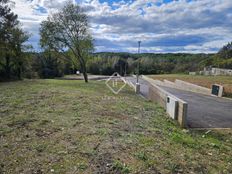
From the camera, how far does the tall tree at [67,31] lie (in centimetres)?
2202

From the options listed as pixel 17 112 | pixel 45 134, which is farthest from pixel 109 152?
pixel 17 112

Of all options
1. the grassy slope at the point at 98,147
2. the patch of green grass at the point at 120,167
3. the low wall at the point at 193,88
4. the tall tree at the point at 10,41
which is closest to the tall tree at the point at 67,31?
the tall tree at the point at 10,41

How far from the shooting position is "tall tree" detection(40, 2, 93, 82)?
72.2 ft

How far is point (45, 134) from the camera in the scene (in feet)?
16.1

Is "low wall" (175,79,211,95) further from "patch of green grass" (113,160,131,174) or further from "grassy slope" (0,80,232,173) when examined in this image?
"patch of green grass" (113,160,131,174)

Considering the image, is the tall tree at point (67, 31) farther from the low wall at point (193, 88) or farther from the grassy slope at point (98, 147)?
the grassy slope at point (98, 147)

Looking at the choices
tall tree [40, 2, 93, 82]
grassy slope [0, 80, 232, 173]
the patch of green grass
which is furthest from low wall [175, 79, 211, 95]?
the patch of green grass

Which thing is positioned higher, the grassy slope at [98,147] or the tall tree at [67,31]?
the tall tree at [67,31]

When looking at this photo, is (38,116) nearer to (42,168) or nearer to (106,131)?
(106,131)

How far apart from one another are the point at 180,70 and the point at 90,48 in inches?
1645
